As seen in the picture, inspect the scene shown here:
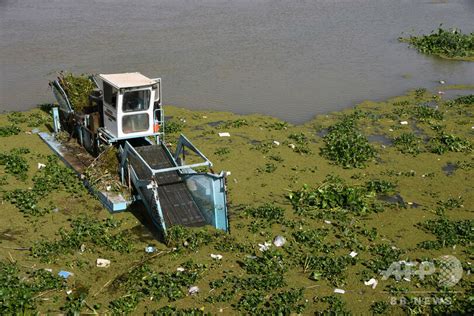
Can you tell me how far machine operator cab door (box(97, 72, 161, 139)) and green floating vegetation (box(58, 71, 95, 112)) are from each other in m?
1.96

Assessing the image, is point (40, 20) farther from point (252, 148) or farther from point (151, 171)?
point (151, 171)

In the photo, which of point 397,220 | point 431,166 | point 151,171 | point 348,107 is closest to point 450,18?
point 348,107

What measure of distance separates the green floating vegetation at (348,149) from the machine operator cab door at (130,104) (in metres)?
3.88

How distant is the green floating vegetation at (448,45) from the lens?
20.1m

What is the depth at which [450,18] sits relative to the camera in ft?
85.0

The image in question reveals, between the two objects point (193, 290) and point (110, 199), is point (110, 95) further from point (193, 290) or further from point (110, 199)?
point (193, 290)

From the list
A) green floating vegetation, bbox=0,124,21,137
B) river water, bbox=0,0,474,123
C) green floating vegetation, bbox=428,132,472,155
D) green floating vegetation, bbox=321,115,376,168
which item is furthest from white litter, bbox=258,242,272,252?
green floating vegetation, bbox=0,124,21,137

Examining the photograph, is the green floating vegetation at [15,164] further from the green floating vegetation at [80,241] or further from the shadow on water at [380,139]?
the shadow on water at [380,139]

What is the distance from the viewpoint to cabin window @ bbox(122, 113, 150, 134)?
959 cm

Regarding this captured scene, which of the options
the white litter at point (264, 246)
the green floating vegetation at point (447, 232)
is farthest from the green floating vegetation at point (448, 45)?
the white litter at point (264, 246)

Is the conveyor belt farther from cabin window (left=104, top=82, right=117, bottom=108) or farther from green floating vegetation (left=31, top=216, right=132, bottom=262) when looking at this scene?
cabin window (left=104, top=82, right=117, bottom=108)

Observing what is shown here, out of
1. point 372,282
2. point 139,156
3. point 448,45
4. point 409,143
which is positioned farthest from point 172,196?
point 448,45

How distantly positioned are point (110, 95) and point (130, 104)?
1.51 ft

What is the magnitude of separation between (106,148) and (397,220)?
5.13m
